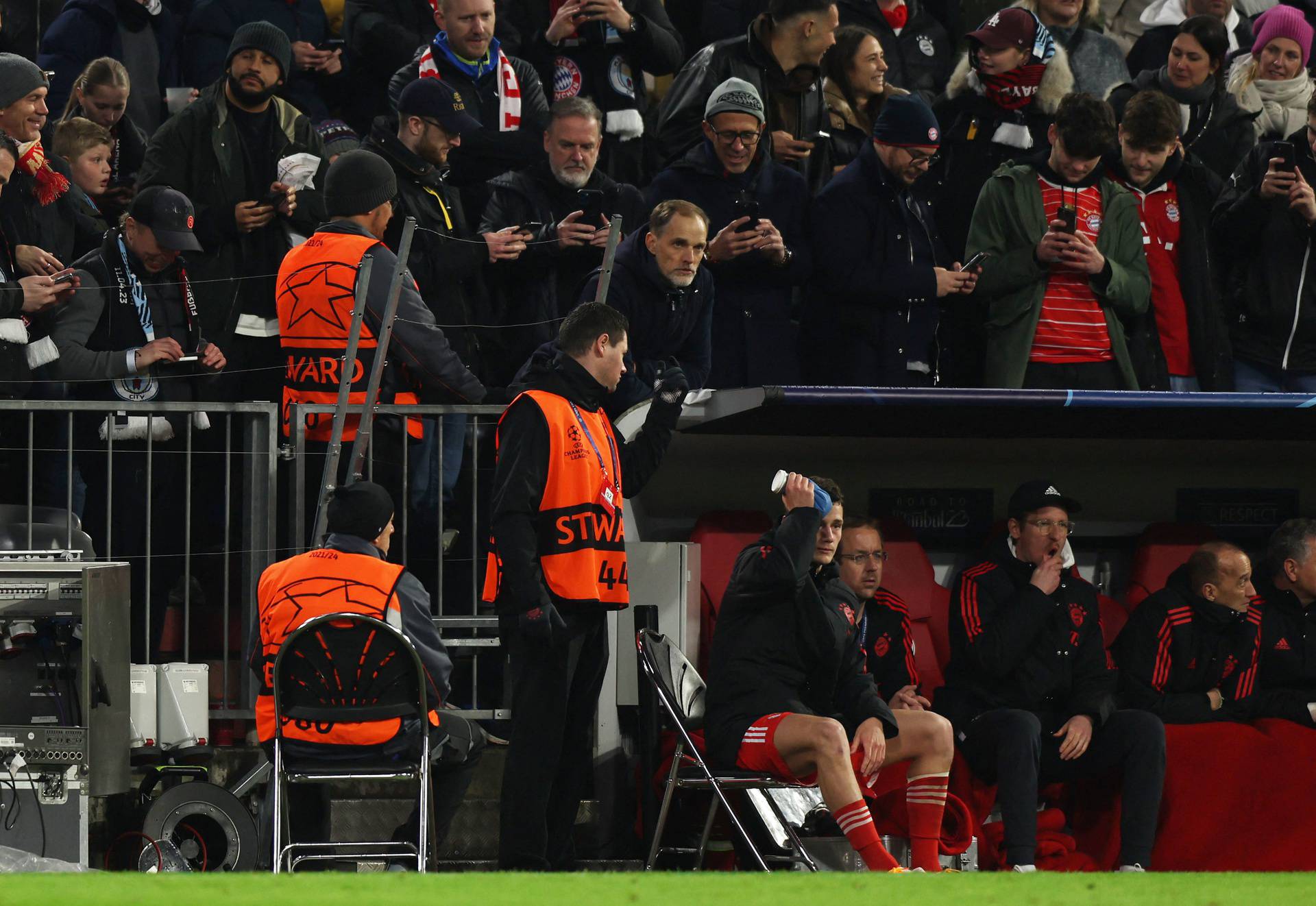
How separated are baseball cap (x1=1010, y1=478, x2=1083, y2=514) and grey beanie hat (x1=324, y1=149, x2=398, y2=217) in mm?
2952

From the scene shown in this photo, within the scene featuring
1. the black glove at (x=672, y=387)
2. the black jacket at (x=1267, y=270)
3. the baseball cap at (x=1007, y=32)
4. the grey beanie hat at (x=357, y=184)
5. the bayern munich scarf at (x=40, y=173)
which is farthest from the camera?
the baseball cap at (x=1007, y=32)

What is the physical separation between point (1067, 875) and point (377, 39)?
6266 mm

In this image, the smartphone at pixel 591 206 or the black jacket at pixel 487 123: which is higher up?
the black jacket at pixel 487 123

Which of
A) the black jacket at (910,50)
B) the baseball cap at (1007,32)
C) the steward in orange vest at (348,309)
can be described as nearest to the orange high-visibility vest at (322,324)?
the steward in orange vest at (348,309)

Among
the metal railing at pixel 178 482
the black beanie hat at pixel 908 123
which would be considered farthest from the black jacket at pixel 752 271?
the metal railing at pixel 178 482

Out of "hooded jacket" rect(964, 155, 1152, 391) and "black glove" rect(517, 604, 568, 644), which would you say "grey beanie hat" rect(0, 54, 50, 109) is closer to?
"black glove" rect(517, 604, 568, 644)

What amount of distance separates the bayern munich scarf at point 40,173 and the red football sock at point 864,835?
13.7 feet

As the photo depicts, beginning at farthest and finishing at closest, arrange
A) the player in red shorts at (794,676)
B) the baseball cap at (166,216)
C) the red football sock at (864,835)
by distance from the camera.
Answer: the baseball cap at (166,216), the player in red shorts at (794,676), the red football sock at (864,835)

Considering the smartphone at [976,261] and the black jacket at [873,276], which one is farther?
the smartphone at [976,261]

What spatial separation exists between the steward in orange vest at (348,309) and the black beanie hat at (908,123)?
2.29 m

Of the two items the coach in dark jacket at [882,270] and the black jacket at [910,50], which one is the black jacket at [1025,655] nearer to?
the coach in dark jacket at [882,270]

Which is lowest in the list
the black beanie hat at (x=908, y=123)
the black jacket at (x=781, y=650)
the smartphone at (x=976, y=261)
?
the black jacket at (x=781, y=650)

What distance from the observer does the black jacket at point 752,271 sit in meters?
8.51

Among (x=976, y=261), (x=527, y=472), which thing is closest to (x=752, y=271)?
(x=976, y=261)
